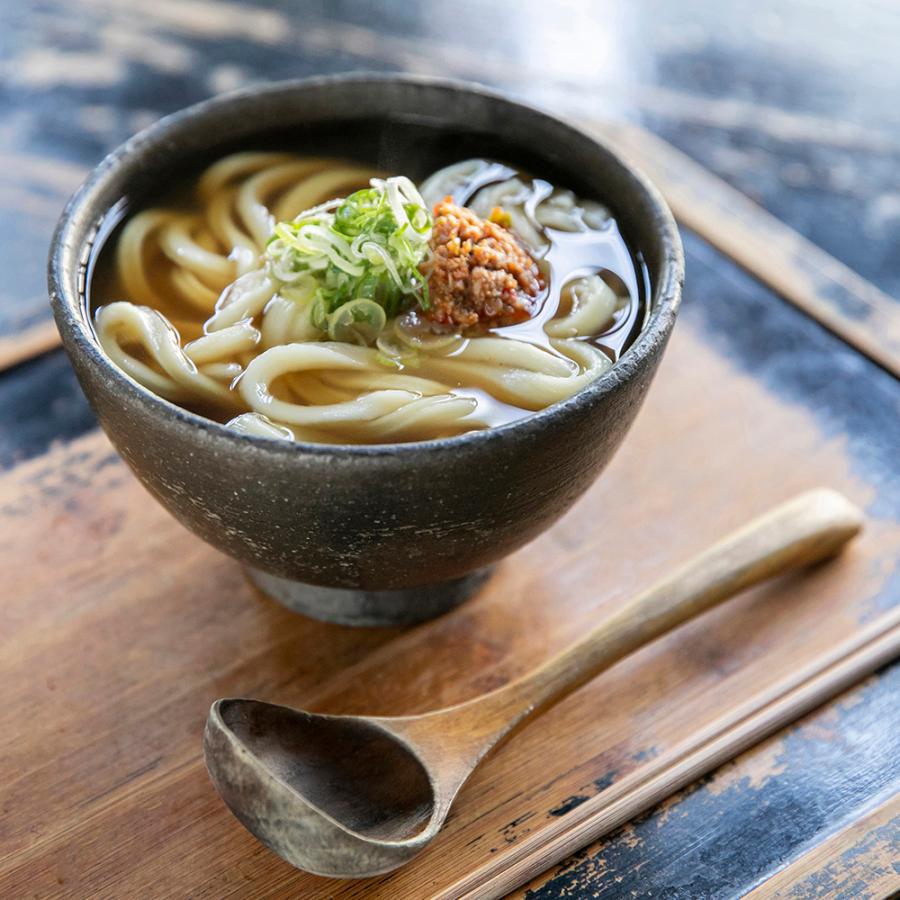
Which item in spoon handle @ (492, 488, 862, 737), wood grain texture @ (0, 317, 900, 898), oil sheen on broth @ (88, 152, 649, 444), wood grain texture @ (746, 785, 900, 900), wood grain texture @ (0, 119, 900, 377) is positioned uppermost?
oil sheen on broth @ (88, 152, 649, 444)

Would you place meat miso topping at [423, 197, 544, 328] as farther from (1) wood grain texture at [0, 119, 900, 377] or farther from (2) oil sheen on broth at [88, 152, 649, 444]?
(1) wood grain texture at [0, 119, 900, 377]

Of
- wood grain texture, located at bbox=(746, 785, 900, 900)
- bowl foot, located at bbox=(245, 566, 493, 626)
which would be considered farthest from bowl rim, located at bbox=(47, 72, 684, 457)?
wood grain texture, located at bbox=(746, 785, 900, 900)

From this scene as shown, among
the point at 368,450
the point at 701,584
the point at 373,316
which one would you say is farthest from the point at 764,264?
the point at 368,450

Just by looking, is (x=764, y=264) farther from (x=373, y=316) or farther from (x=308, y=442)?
(x=308, y=442)

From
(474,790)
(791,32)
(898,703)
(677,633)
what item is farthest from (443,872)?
(791,32)

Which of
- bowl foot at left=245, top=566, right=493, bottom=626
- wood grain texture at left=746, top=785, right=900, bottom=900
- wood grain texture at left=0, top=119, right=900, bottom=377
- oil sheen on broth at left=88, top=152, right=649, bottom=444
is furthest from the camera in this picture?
wood grain texture at left=0, top=119, right=900, bottom=377

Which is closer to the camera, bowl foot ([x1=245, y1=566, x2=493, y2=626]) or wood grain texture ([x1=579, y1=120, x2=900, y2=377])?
bowl foot ([x1=245, y1=566, x2=493, y2=626])
